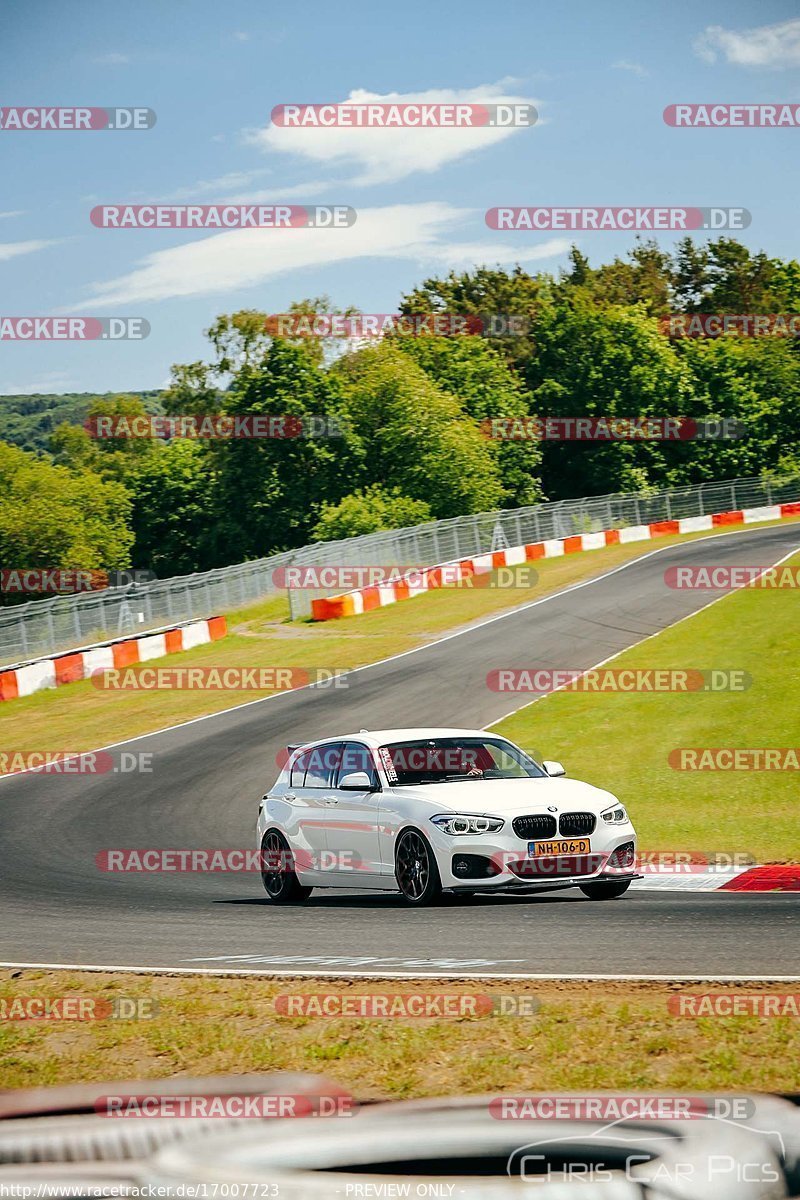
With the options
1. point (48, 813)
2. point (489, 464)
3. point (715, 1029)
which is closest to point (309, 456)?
point (489, 464)

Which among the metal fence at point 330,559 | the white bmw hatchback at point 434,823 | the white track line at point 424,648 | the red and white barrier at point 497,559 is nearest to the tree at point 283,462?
the metal fence at point 330,559

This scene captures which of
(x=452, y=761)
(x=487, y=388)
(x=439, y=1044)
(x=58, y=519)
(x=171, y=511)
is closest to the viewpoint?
(x=439, y=1044)

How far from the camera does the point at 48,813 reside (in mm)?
20078

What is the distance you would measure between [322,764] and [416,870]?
1896mm

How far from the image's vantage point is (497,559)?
2010 inches

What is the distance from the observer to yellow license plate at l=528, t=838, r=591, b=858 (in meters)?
11.4

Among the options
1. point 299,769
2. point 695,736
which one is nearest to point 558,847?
point 299,769

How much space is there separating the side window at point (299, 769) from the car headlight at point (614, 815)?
319 cm

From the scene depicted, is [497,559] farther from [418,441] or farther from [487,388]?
[487,388]

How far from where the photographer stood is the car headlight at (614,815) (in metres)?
11.8

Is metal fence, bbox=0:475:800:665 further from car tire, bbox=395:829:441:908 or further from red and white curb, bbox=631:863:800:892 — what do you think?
car tire, bbox=395:829:441:908

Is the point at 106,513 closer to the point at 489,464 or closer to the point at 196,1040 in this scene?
the point at 489,464

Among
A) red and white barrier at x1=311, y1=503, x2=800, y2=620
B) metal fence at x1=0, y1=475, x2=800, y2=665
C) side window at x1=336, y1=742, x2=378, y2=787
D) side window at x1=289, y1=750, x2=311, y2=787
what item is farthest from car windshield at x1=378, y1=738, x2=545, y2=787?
red and white barrier at x1=311, y1=503, x2=800, y2=620

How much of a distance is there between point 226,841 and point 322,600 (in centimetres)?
2621
